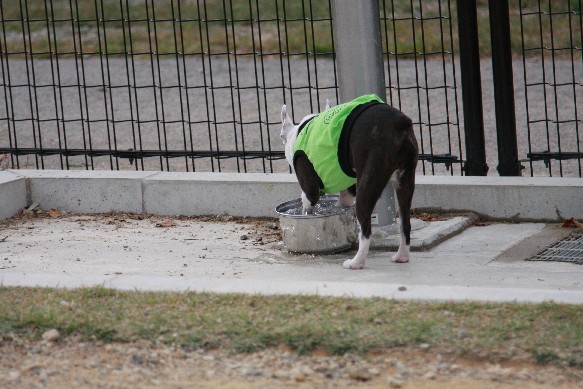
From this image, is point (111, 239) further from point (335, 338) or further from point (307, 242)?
point (335, 338)

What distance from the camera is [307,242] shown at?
766 centimetres

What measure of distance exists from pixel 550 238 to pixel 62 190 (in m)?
4.22

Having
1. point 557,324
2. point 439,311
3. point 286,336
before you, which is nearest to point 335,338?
point 286,336

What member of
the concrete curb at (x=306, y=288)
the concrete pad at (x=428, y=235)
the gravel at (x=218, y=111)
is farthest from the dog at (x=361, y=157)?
the gravel at (x=218, y=111)

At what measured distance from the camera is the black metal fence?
9586mm

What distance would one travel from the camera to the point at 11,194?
9258 mm

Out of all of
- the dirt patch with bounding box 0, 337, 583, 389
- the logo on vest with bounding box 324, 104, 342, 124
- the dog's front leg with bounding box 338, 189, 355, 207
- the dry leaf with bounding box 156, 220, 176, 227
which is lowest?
the dirt patch with bounding box 0, 337, 583, 389

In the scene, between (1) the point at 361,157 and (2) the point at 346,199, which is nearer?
(1) the point at 361,157

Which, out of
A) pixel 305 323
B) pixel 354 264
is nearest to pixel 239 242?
pixel 354 264

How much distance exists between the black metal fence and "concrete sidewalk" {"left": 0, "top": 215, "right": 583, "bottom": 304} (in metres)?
1.22

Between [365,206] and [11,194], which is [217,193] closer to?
[11,194]

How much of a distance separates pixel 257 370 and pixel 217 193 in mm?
3927

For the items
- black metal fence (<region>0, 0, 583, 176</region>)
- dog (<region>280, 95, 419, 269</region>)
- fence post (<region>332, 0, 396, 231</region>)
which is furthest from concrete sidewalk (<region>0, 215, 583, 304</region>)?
black metal fence (<region>0, 0, 583, 176</region>)

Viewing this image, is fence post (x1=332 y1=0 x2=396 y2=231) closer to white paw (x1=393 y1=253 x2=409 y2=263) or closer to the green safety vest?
the green safety vest
